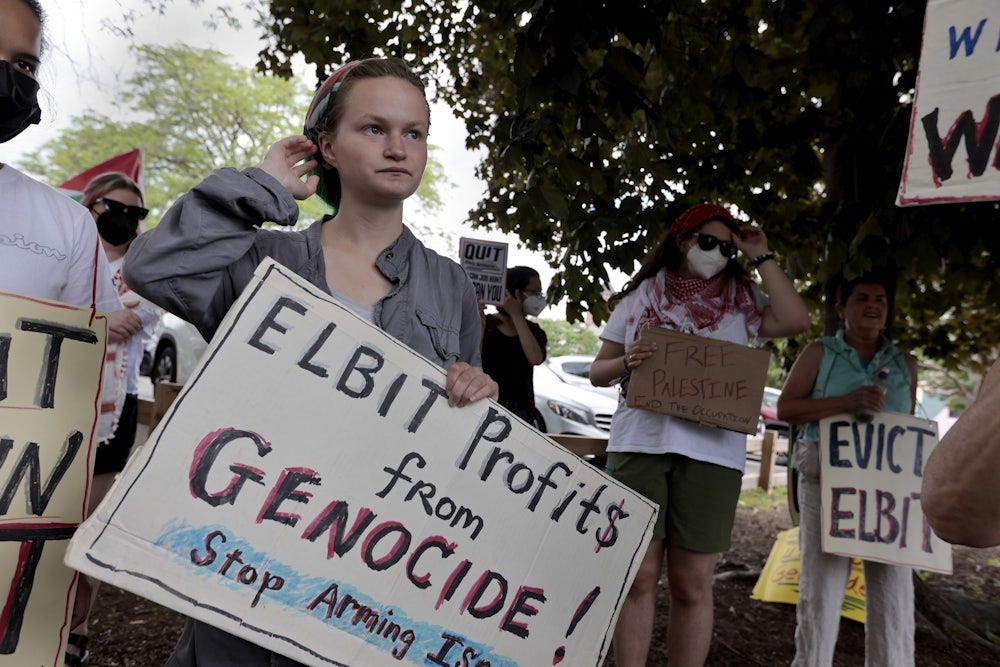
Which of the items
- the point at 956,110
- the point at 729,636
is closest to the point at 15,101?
the point at 956,110

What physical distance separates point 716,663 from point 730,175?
9.50ft

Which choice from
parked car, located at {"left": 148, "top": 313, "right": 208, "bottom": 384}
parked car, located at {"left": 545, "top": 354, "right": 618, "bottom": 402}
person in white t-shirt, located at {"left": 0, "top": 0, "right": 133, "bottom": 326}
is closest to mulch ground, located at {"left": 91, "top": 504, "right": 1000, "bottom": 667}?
person in white t-shirt, located at {"left": 0, "top": 0, "right": 133, "bottom": 326}

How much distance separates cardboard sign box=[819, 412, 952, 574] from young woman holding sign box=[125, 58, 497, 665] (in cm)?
206

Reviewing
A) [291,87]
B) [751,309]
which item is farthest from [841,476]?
[291,87]

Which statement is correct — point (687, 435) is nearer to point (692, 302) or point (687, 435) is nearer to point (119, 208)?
point (692, 302)

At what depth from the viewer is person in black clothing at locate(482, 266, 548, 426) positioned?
5391mm

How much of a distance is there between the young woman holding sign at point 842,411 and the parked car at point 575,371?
23.9ft

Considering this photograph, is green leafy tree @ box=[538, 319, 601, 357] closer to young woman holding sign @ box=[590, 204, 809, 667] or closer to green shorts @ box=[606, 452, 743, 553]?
young woman holding sign @ box=[590, 204, 809, 667]

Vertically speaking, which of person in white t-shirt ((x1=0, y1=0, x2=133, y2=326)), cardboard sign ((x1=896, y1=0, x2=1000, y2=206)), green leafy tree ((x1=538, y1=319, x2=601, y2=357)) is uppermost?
green leafy tree ((x1=538, y1=319, x2=601, y2=357))

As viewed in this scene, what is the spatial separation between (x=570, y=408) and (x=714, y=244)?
7.32 metres

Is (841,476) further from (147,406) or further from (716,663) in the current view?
(147,406)

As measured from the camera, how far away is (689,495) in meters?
2.92

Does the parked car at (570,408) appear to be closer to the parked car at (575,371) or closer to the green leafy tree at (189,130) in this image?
the parked car at (575,371)

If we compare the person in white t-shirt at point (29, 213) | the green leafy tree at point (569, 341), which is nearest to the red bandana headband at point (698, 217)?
the person in white t-shirt at point (29, 213)
